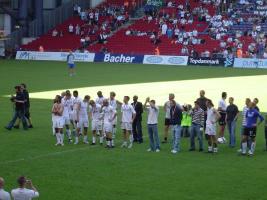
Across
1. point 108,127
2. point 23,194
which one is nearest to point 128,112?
point 108,127

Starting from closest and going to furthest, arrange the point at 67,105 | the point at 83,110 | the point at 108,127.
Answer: the point at 108,127 → the point at 83,110 → the point at 67,105

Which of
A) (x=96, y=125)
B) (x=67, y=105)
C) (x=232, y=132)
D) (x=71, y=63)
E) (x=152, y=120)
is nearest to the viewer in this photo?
(x=152, y=120)

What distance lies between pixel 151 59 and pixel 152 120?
44019 mm

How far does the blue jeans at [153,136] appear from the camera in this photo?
2088 cm

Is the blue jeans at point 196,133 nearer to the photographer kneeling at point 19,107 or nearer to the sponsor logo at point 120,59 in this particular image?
the photographer kneeling at point 19,107

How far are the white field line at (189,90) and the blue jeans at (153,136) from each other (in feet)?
38.1

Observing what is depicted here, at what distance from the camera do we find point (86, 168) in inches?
727

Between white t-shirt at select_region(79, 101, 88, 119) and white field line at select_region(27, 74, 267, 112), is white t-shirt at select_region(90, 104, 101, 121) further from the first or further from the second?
white field line at select_region(27, 74, 267, 112)

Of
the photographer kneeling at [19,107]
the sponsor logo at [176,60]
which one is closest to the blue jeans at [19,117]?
the photographer kneeling at [19,107]

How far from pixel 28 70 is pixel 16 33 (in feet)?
70.3

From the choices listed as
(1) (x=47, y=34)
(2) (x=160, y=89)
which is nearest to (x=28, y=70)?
(2) (x=160, y=89)

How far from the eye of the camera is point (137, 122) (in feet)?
74.5

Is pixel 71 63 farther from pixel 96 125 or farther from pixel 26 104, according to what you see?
pixel 96 125

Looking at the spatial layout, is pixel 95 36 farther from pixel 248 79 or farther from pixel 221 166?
pixel 221 166
